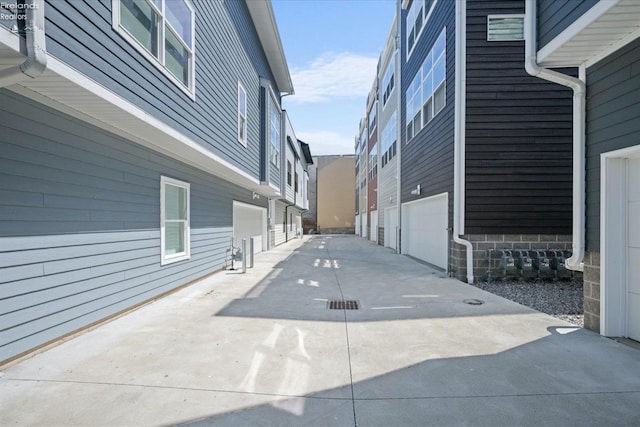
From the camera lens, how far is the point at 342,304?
18.2ft

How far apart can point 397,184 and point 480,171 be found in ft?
21.1

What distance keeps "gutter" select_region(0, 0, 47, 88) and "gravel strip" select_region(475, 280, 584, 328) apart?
245 inches

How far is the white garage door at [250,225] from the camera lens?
10992 mm

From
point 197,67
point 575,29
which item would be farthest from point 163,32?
point 575,29

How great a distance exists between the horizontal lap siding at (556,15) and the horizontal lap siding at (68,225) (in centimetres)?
557

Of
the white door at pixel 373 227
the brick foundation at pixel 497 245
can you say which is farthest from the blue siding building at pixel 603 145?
the white door at pixel 373 227

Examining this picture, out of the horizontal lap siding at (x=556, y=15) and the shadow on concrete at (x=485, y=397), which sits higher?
the horizontal lap siding at (x=556, y=15)

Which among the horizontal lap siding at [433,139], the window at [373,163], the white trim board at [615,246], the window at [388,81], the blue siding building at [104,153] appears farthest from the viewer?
the window at [373,163]

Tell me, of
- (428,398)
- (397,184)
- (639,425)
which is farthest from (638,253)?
(397,184)

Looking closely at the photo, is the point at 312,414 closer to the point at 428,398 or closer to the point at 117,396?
the point at 428,398

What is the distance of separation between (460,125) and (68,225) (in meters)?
7.11

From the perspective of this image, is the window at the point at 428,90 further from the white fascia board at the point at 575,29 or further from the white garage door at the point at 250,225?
the white garage door at the point at 250,225

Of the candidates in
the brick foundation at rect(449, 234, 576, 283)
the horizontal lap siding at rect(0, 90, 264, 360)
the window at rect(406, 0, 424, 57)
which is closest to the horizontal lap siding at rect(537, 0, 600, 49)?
the brick foundation at rect(449, 234, 576, 283)

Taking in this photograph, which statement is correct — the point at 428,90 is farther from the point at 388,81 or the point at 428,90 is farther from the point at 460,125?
the point at 388,81
